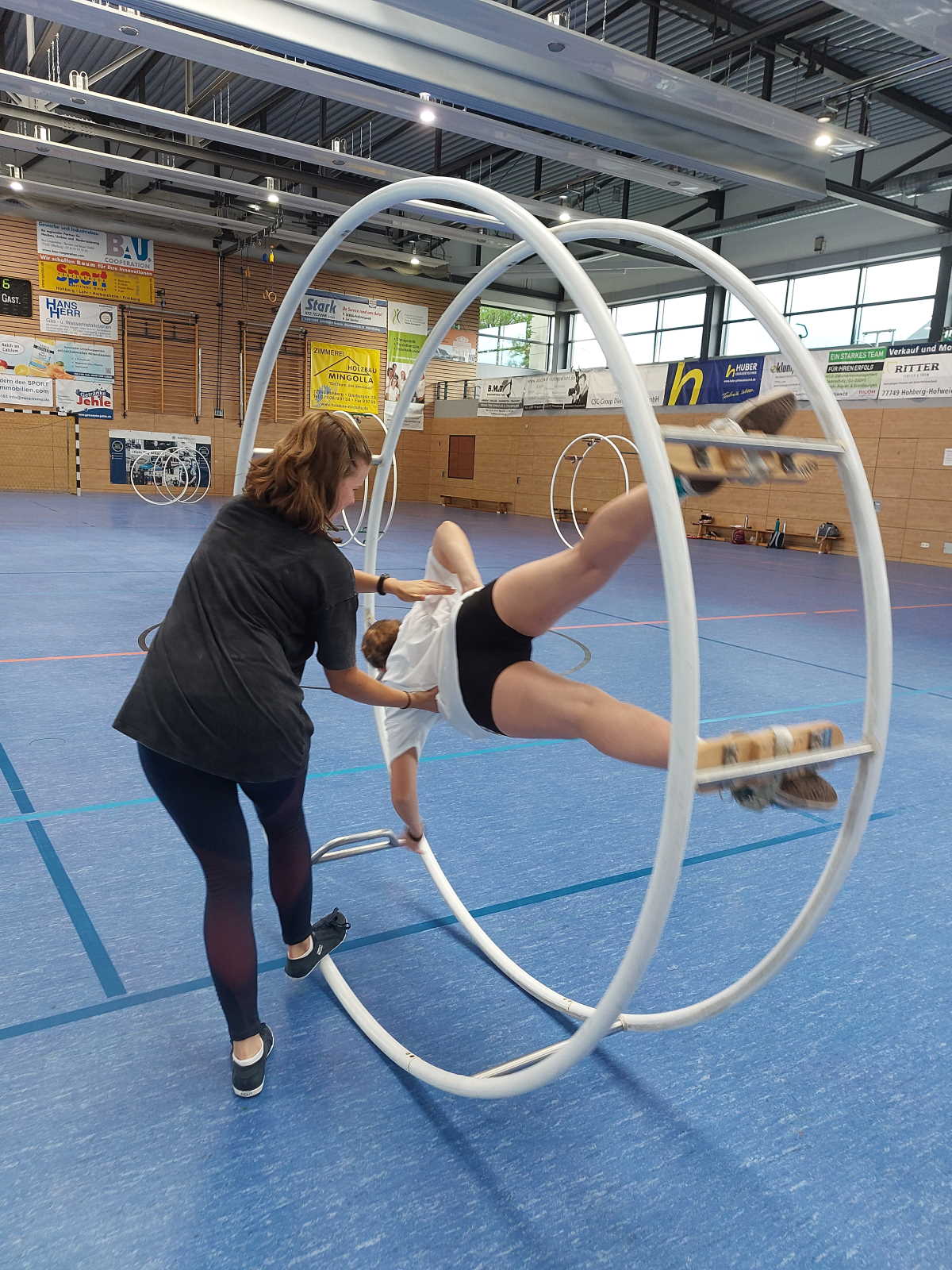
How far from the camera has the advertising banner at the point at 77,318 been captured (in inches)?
626

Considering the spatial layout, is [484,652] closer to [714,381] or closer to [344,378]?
[714,381]

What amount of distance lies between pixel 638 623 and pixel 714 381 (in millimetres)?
9388

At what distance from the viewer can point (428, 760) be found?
139 inches

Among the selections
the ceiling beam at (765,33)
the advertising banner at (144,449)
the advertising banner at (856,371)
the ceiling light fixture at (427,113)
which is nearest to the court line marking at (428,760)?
the ceiling light fixture at (427,113)

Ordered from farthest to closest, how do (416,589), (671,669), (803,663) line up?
(803,663) < (416,589) < (671,669)

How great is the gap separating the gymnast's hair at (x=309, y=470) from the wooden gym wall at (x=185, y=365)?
15643 millimetres

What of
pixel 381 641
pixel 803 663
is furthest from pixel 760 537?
pixel 381 641

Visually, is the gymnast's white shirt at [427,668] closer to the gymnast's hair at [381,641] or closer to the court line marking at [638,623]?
the gymnast's hair at [381,641]

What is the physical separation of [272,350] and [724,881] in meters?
2.17

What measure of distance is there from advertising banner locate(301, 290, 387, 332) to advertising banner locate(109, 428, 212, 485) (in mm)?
3663

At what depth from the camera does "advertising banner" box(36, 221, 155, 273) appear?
619 inches

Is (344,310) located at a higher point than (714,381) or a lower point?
higher

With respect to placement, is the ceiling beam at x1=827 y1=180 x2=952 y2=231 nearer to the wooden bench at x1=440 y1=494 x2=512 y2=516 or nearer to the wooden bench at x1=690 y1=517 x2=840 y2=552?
the wooden bench at x1=690 y1=517 x2=840 y2=552

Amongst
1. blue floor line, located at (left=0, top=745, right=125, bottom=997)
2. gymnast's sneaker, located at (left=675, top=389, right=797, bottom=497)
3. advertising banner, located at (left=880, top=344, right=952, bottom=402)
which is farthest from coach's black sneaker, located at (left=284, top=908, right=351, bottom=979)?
advertising banner, located at (left=880, top=344, right=952, bottom=402)
